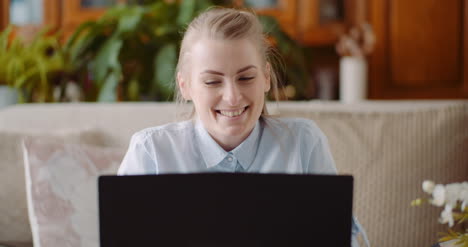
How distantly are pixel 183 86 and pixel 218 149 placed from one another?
0.34ft

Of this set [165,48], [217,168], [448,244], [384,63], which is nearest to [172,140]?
[217,168]

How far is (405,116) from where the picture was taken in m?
1.17

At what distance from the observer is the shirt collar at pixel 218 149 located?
0.69 m

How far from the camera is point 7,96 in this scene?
167cm

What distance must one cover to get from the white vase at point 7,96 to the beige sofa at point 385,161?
461 millimetres

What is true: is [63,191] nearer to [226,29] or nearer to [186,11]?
[226,29]

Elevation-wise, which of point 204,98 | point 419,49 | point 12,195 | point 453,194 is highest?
point 419,49

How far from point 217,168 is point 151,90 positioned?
1.24 metres

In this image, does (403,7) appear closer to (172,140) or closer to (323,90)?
(323,90)

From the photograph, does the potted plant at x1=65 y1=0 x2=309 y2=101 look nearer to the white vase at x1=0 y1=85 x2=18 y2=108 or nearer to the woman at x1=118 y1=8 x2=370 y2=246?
the white vase at x1=0 y1=85 x2=18 y2=108

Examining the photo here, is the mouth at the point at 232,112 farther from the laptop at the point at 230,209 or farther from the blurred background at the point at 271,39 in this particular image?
the blurred background at the point at 271,39

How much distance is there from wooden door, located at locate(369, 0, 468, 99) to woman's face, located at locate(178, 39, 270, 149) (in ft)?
6.68

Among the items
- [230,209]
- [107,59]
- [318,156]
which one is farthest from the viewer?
[107,59]

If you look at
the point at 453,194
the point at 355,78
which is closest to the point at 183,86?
the point at 453,194
